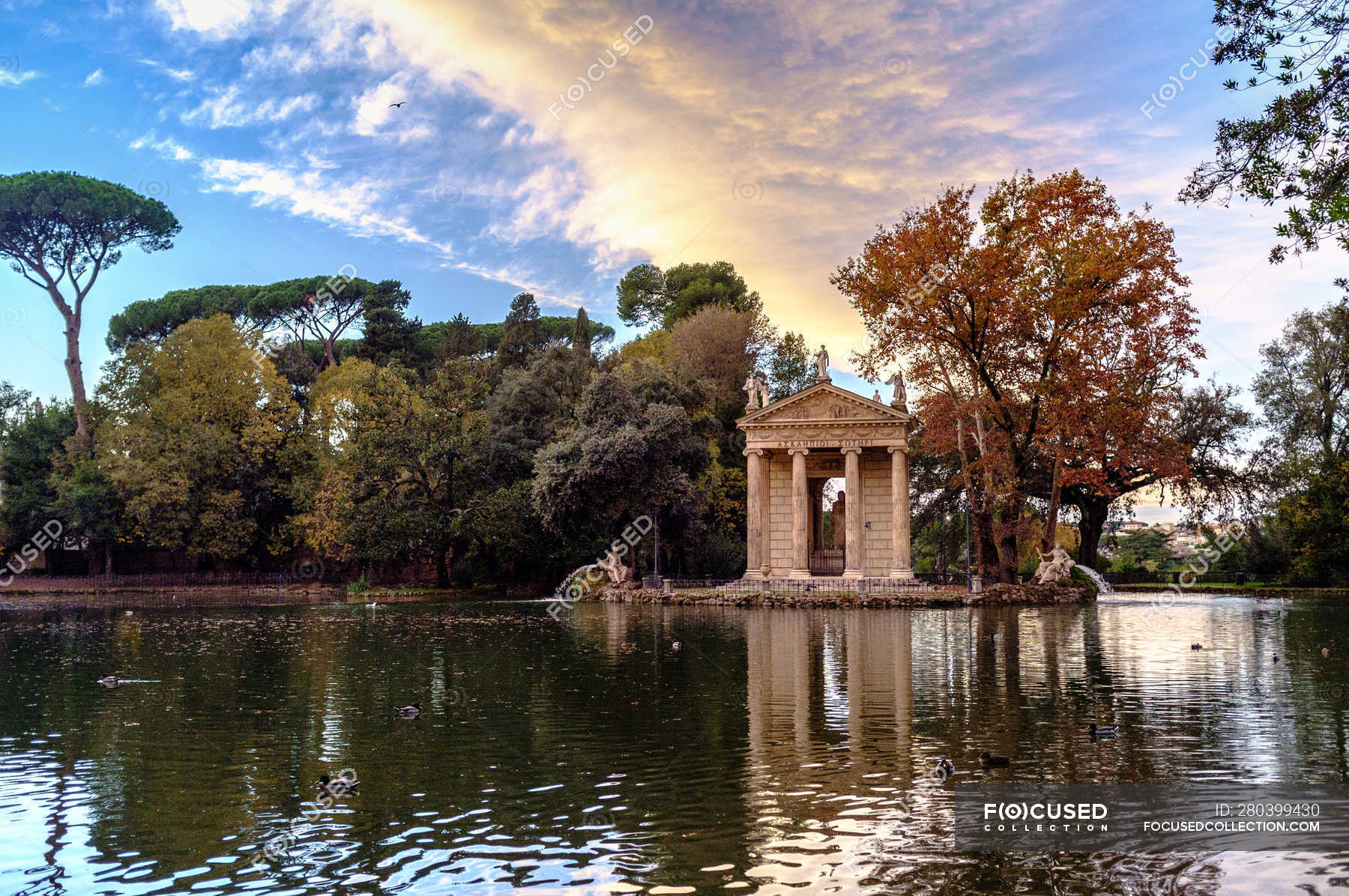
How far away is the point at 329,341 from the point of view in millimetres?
81562

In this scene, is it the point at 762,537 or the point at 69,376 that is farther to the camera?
the point at 69,376

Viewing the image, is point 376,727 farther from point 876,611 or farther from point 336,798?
point 876,611

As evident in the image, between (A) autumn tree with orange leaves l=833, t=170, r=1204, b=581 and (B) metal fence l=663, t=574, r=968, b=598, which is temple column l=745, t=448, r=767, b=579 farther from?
(A) autumn tree with orange leaves l=833, t=170, r=1204, b=581

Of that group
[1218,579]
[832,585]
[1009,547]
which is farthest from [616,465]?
[1218,579]

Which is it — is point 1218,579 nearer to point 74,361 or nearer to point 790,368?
point 790,368

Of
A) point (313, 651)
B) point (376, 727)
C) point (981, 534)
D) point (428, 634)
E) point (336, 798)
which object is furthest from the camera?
point (981, 534)

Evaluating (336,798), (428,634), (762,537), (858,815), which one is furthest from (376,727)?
(762,537)

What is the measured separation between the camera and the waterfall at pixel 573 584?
49031 millimetres

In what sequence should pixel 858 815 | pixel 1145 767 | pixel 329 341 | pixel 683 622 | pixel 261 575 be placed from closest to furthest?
pixel 858 815 < pixel 1145 767 < pixel 683 622 < pixel 261 575 < pixel 329 341

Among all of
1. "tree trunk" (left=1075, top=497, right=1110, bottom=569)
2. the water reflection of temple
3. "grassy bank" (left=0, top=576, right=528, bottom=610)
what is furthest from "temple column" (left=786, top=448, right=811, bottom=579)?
the water reflection of temple

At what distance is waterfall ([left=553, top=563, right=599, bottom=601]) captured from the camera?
4903 cm

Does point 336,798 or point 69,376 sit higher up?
point 69,376

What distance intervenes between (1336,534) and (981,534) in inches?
748

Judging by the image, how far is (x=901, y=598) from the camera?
39.8 meters
